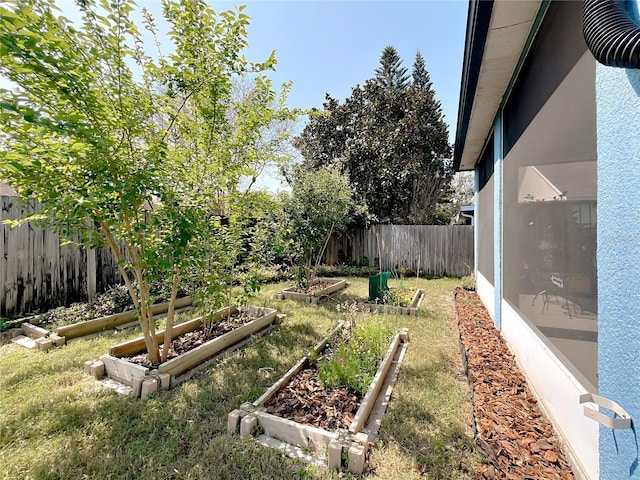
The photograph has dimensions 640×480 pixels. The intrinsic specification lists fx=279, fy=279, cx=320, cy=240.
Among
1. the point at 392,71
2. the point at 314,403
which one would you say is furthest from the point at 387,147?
the point at 314,403

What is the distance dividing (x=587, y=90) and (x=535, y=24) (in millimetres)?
1181

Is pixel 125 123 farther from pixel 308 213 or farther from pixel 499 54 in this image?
pixel 308 213

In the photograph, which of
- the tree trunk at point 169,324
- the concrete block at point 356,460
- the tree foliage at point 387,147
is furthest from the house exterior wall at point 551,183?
the tree foliage at point 387,147

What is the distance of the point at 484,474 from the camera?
1.54 m

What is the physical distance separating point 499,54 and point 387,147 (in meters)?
11.5

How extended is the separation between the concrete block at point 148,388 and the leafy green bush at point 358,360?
59.6 inches

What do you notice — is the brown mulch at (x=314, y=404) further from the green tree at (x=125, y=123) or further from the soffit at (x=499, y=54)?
the soffit at (x=499, y=54)

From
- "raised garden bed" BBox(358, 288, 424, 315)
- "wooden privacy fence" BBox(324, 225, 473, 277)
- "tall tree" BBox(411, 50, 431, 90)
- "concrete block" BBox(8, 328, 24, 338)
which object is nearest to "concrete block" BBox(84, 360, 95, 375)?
"concrete block" BBox(8, 328, 24, 338)

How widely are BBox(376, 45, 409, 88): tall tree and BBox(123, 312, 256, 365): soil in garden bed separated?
20.2 metres

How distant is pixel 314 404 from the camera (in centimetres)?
234

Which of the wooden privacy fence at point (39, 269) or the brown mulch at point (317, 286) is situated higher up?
the wooden privacy fence at point (39, 269)

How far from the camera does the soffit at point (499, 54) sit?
205 cm

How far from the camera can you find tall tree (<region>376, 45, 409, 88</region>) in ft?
63.7

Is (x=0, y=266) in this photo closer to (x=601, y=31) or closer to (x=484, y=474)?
(x=484, y=474)
